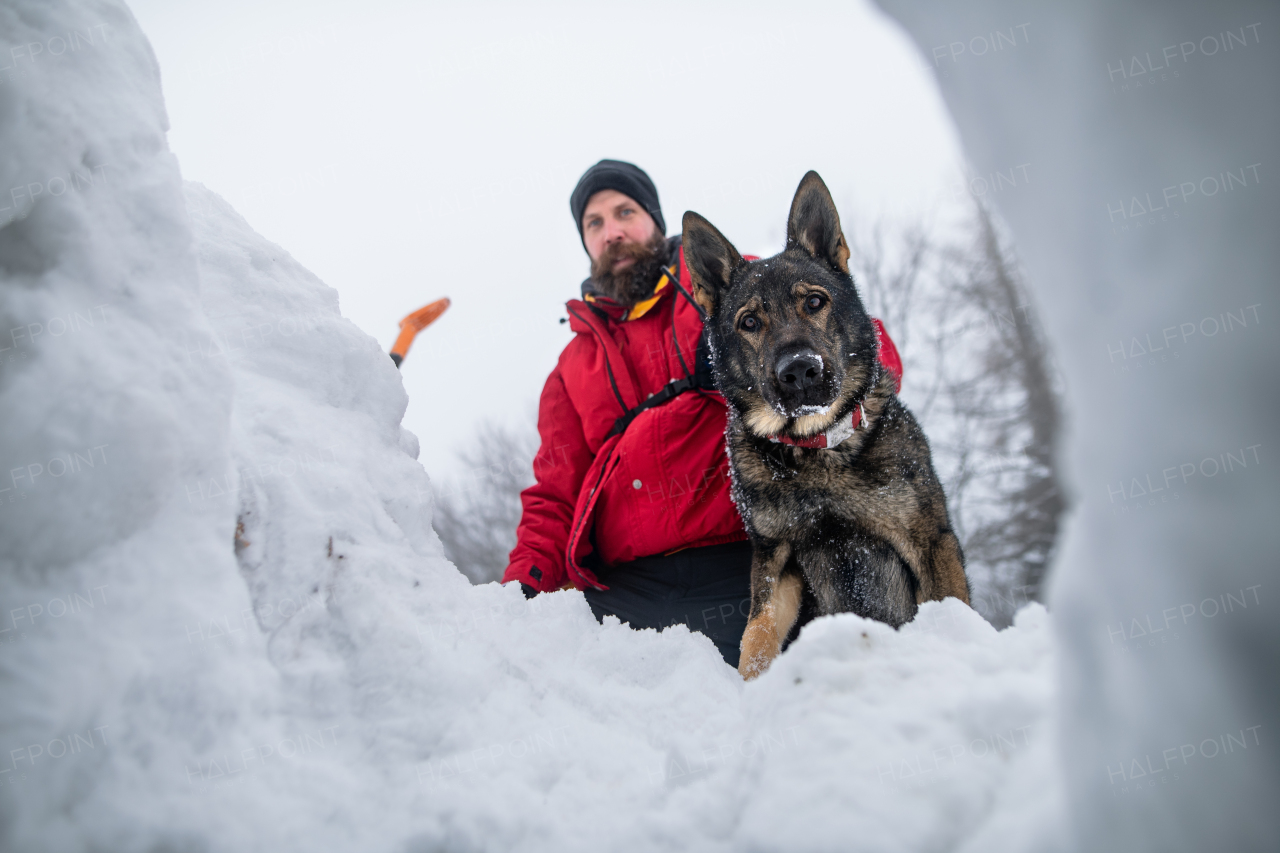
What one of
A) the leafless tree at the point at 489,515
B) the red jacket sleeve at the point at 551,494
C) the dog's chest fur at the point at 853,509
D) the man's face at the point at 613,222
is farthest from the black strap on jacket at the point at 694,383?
the leafless tree at the point at 489,515

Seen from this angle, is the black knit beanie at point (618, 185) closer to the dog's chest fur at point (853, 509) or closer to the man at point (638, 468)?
the man at point (638, 468)

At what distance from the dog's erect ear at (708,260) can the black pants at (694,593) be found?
4.40ft

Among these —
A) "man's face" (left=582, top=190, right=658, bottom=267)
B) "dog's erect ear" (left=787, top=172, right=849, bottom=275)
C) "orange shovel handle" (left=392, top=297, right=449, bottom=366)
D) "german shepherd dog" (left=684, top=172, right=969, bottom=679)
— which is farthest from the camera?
"orange shovel handle" (left=392, top=297, right=449, bottom=366)

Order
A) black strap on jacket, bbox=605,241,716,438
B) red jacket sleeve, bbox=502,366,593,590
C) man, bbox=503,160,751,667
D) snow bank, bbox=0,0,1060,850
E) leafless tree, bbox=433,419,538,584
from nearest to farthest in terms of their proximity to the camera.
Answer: snow bank, bbox=0,0,1060,850
man, bbox=503,160,751,667
black strap on jacket, bbox=605,241,716,438
red jacket sleeve, bbox=502,366,593,590
leafless tree, bbox=433,419,538,584

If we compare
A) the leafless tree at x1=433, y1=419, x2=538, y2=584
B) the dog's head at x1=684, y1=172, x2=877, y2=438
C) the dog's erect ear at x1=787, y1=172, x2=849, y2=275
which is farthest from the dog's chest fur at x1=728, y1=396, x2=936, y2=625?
the leafless tree at x1=433, y1=419, x2=538, y2=584

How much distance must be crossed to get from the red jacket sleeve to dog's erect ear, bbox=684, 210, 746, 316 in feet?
3.80

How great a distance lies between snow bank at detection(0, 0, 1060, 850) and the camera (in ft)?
2.78

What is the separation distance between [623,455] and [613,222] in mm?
1863

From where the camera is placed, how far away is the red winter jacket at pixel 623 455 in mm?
2953

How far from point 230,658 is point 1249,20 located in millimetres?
1776

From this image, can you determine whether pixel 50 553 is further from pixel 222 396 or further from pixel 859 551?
pixel 859 551

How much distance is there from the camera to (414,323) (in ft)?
14.7

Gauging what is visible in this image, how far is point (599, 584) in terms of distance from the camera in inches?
123

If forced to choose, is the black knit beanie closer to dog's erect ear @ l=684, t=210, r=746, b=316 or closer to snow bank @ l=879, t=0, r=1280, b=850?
dog's erect ear @ l=684, t=210, r=746, b=316
